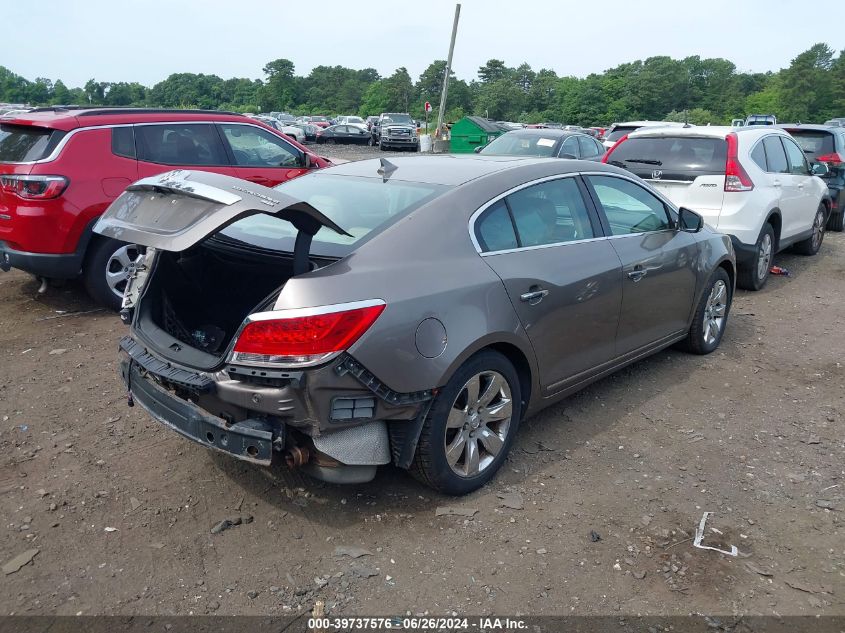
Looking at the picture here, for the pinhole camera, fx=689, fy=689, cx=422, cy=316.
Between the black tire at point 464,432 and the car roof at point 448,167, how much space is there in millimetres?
1004

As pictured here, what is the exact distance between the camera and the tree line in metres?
76.3

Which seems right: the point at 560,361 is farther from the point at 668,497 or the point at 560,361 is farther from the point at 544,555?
the point at 544,555

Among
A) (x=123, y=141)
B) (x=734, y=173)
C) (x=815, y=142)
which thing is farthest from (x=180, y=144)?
(x=815, y=142)

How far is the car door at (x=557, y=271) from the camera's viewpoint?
3.55 meters

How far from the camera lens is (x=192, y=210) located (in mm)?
2967

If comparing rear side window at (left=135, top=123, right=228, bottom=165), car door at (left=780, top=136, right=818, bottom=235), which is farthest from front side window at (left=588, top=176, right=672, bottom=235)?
rear side window at (left=135, top=123, right=228, bottom=165)

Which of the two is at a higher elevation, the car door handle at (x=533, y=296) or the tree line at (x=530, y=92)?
the tree line at (x=530, y=92)

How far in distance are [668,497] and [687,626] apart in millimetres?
945

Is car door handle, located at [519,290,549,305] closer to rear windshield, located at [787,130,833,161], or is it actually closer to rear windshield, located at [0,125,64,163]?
rear windshield, located at [0,125,64,163]

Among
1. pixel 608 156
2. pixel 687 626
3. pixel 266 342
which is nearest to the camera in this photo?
pixel 687 626

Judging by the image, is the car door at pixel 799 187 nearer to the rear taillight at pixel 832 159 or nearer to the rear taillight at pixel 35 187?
the rear taillight at pixel 832 159

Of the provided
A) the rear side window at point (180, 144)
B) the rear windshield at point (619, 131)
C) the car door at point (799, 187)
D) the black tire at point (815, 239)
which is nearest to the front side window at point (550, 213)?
the rear side window at point (180, 144)

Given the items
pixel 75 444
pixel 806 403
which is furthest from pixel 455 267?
pixel 806 403

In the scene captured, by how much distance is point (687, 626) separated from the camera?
2611 millimetres
